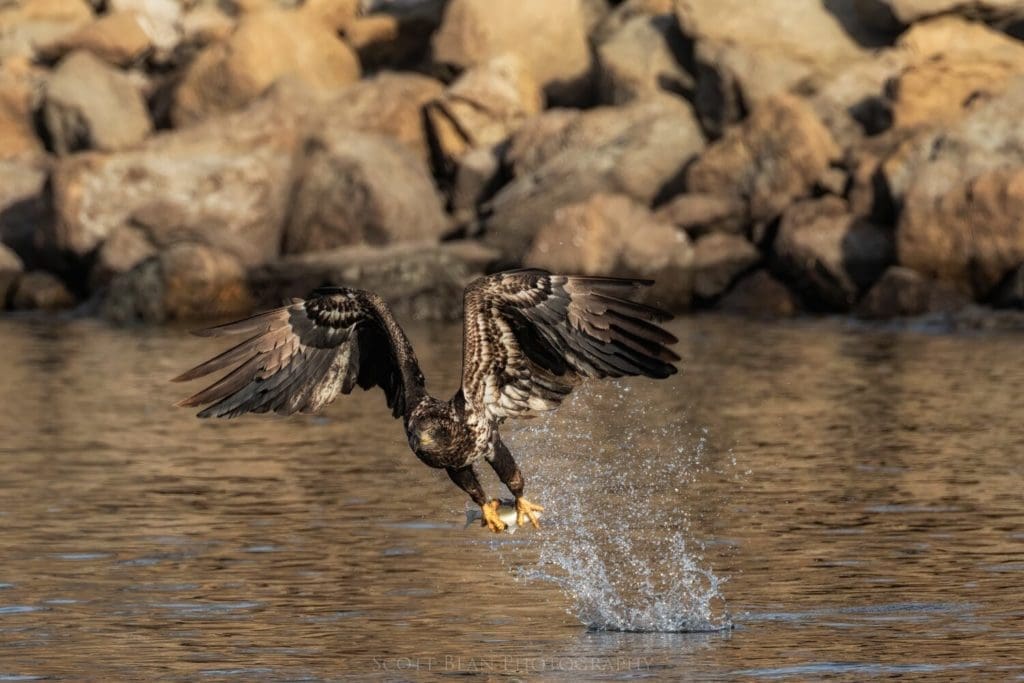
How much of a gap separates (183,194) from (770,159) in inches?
318

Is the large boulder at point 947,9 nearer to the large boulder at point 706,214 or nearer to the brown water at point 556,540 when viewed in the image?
the large boulder at point 706,214

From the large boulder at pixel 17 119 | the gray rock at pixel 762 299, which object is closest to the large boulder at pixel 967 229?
the gray rock at pixel 762 299

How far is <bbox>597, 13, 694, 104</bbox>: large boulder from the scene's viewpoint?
3095 centimetres

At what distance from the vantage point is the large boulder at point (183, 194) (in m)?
29.0

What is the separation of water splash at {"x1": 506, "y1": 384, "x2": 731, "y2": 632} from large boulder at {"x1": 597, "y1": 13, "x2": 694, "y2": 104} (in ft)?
42.3

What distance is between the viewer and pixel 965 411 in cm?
1708

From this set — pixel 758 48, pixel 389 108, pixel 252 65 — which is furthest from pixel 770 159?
pixel 252 65

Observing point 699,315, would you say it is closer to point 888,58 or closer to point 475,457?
point 888,58

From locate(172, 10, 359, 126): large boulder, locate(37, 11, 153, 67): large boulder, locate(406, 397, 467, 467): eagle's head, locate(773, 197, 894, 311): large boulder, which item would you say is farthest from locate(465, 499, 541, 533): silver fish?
locate(37, 11, 153, 67): large boulder

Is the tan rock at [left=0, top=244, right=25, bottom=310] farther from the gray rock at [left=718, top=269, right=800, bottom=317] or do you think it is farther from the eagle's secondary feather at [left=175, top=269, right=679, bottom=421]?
the eagle's secondary feather at [left=175, top=269, right=679, bottom=421]

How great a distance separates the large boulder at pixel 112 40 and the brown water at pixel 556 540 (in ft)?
63.5

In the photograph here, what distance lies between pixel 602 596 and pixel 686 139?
18852 mm

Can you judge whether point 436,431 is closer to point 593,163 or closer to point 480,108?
point 593,163

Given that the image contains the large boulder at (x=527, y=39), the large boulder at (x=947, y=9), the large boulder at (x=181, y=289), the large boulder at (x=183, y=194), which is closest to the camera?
the large boulder at (x=181, y=289)
